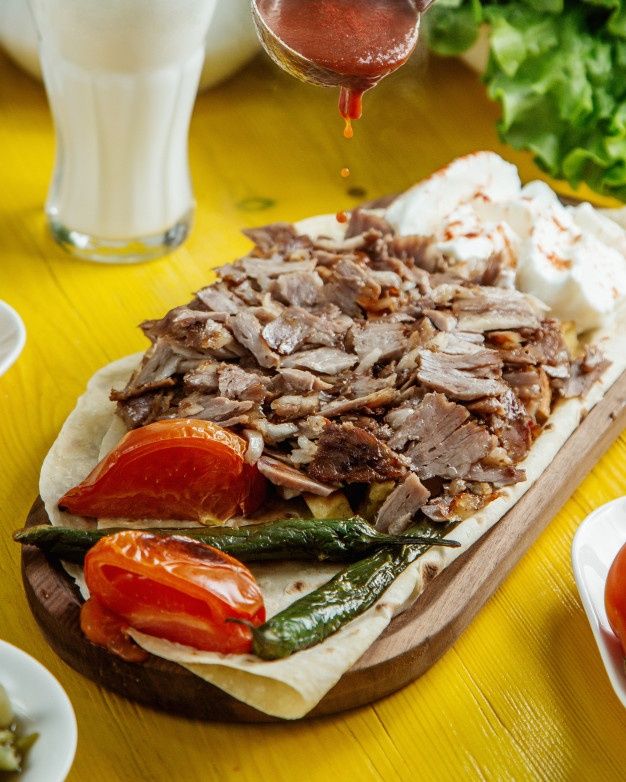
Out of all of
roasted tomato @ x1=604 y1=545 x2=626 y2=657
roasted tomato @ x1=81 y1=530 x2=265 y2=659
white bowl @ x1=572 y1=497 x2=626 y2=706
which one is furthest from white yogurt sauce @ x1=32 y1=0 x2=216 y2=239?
roasted tomato @ x1=604 y1=545 x2=626 y2=657

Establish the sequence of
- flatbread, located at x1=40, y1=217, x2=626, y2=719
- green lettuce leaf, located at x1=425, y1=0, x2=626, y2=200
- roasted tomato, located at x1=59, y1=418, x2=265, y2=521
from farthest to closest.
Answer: green lettuce leaf, located at x1=425, y1=0, x2=626, y2=200 → roasted tomato, located at x1=59, y1=418, x2=265, y2=521 → flatbread, located at x1=40, y1=217, x2=626, y2=719

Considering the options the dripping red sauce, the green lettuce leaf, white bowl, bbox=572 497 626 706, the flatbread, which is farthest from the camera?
the green lettuce leaf

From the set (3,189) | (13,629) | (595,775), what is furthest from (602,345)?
(3,189)

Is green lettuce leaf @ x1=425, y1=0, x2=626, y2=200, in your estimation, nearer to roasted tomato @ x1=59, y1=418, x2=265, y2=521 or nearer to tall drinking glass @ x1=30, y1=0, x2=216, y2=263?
tall drinking glass @ x1=30, y1=0, x2=216, y2=263

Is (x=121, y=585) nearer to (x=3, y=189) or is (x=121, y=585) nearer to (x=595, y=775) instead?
(x=595, y=775)

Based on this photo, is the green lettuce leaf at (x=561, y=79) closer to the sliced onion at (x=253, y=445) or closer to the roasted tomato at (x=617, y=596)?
the sliced onion at (x=253, y=445)

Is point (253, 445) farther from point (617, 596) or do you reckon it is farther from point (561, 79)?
point (561, 79)

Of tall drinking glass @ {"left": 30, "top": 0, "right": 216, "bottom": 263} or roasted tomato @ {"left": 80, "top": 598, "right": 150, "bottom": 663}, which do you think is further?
tall drinking glass @ {"left": 30, "top": 0, "right": 216, "bottom": 263}

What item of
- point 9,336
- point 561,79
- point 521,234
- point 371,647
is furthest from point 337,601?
point 561,79
